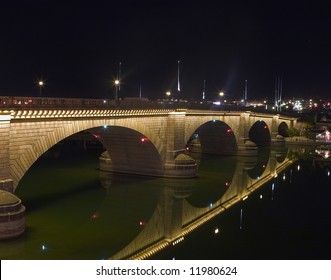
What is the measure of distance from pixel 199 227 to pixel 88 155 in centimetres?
3092

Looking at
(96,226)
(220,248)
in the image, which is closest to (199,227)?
Result: (220,248)

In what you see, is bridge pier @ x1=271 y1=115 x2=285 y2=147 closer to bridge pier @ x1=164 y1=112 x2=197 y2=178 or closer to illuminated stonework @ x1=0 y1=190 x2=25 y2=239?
bridge pier @ x1=164 y1=112 x2=197 y2=178

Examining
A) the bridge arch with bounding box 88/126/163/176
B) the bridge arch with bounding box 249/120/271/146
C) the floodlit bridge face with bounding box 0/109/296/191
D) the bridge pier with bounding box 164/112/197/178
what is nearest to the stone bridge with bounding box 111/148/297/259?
the bridge pier with bounding box 164/112/197/178

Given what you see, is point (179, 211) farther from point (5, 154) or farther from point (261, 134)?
point (261, 134)

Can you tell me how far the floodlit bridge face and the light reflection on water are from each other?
170 centimetres

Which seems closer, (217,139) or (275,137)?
(217,139)

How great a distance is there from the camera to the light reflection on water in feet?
68.1

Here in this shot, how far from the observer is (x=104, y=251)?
66.7 ft

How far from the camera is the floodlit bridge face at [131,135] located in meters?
22.7

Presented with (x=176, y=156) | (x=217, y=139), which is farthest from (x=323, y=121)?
(x=176, y=156)

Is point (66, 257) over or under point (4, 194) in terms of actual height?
under

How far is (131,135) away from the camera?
3669 centimetres

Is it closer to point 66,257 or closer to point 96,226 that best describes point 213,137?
point 96,226

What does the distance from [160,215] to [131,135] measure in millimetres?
10608
